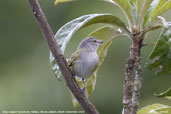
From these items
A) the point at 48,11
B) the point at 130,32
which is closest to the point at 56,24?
the point at 48,11

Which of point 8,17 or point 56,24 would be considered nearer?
point 56,24

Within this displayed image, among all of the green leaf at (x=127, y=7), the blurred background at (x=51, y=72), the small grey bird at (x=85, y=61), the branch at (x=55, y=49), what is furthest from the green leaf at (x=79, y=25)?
the blurred background at (x=51, y=72)

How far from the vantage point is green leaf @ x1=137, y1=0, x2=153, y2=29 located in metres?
1.93

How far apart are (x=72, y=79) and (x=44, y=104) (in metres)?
3.21

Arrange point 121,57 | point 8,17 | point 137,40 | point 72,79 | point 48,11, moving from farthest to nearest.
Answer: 1. point 8,17
2. point 48,11
3. point 121,57
4. point 137,40
5. point 72,79

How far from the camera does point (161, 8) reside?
74.4 inches

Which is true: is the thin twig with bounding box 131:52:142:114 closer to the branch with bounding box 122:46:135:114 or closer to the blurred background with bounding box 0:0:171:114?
the branch with bounding box 122:46:135:114

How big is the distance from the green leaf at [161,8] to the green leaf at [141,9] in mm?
44

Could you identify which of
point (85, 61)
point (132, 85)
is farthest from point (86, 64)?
point (132, 85)

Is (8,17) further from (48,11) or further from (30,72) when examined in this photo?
(30,72)

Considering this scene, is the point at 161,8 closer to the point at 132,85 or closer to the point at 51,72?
the point at 132,85

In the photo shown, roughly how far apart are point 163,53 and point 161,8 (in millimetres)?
324

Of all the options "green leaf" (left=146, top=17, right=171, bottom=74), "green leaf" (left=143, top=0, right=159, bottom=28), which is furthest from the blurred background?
"green leaf" (left=146, top=17, right=171, bottom=74)

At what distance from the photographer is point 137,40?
6.31 ft
